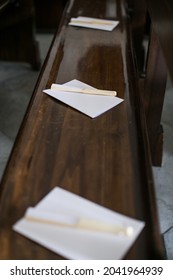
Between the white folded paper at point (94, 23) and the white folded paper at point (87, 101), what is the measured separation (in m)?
0.73

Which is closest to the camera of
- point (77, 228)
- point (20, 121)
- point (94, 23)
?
point (77, 228)

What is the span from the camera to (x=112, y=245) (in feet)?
2.28

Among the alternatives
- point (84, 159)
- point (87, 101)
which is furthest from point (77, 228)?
point (87, 101)

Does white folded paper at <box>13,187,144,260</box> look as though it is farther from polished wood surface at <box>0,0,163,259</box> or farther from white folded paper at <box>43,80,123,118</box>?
white folded paper at <box>43,80,123,118</box>

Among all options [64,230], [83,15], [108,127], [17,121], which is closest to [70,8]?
[83,15]

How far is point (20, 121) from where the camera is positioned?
211cm

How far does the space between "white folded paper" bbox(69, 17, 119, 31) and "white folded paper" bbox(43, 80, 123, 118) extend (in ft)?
2.40

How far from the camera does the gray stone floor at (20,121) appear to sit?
1.50 metres

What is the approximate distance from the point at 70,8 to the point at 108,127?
4.43 ft

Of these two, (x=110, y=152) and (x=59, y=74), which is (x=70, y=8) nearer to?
(x=59, y=74)

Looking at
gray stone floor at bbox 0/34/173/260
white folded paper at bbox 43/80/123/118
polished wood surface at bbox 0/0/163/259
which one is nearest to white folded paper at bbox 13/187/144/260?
polished wood surface at bbox 0/0/163/259

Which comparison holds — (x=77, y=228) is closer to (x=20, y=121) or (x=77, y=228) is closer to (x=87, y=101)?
(x=87, y=101)

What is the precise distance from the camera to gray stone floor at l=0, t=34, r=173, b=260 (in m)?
1.50

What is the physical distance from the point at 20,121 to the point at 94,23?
722mm
